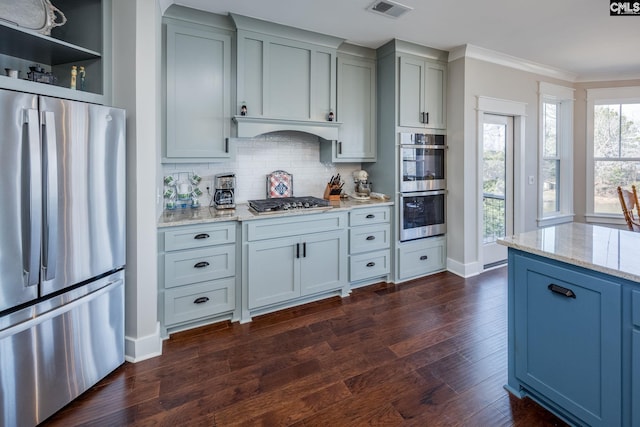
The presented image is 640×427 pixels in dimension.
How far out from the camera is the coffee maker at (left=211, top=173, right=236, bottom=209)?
2.96m

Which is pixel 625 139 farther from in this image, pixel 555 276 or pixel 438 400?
pixel 438 400

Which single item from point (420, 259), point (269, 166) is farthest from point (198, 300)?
point (420, 259)

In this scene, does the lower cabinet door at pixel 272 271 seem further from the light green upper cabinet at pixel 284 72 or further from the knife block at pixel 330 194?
the light green upper cabinet at pixel 284 72

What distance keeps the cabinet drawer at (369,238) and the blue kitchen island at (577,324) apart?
1.67 m

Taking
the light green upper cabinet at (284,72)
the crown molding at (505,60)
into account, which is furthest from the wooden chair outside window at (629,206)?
the light green upper cabinet at (284,72)

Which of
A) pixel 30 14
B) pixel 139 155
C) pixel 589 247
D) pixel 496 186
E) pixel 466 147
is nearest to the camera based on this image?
pixel 589 247

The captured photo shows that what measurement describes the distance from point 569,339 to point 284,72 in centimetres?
297

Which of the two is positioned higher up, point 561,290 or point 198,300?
point 561,290

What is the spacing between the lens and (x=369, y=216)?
11.1 ft

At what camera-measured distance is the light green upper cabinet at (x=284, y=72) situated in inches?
114

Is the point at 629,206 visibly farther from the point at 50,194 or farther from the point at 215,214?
the point at 50,194

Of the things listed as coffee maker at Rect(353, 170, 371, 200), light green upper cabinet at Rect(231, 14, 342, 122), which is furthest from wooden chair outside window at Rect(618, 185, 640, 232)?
light green upper cabinet at Rect(231, 14, 342, 122)

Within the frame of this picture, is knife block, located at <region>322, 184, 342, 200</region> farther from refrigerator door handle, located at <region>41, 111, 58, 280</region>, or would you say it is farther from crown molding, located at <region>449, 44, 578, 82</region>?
refrigerator door handle, located at <region>41, 111, 58, 280</region>

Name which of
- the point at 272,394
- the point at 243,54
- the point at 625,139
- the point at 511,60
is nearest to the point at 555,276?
the point at 272,394
